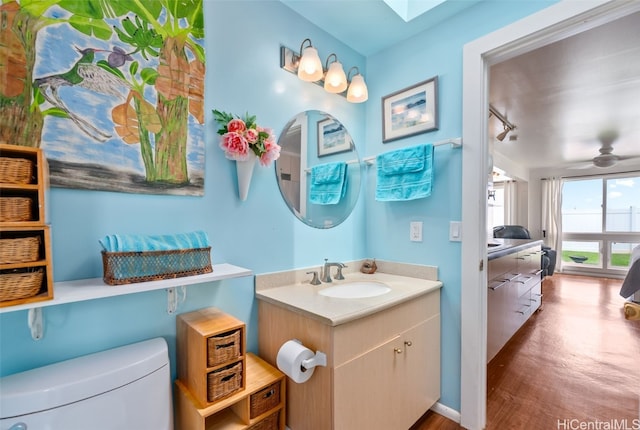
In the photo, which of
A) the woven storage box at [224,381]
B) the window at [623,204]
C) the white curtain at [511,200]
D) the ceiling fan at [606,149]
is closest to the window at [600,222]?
the window at [623,204]

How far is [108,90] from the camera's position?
1030 mm

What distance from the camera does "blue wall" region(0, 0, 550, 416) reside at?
3.17ft

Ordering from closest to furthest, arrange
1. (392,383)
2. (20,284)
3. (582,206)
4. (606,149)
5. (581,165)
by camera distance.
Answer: (20,284) → (392,383) → (606,149) → (581,165) → (582,206)

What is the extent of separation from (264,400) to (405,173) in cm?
142

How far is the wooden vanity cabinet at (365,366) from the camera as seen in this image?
1.07 m

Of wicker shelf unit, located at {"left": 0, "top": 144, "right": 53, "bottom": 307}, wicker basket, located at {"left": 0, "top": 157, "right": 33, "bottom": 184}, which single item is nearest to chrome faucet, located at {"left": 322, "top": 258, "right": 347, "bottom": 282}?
wicker shelf unit, located at {"left": 0, "top": 144, "right": 53, "bottom": 307}

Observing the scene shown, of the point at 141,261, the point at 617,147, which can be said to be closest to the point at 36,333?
the point at 141,261

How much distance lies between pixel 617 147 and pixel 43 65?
658cm

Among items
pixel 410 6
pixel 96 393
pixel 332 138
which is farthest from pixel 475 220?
pixel 96 393

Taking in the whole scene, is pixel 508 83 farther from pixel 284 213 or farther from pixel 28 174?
pixel 28 174

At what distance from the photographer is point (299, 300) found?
127 centimetres

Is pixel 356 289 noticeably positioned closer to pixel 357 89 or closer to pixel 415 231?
pixel 415 231

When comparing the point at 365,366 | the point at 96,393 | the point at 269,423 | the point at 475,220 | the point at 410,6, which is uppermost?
the point at 410,6
